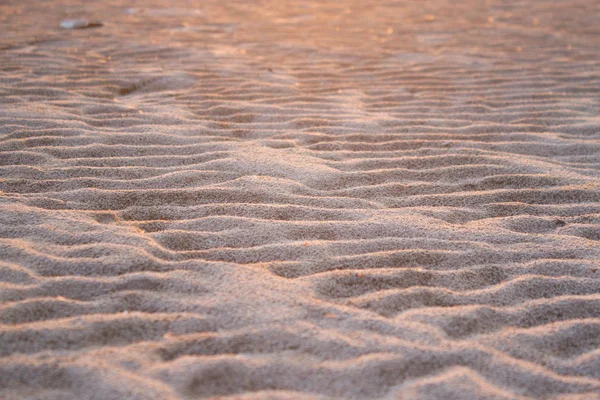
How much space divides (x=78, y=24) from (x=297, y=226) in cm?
503

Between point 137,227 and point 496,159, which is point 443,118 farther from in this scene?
point 137,227

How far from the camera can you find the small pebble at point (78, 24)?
20.8 ft

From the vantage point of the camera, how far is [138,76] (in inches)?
184

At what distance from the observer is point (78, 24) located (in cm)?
638

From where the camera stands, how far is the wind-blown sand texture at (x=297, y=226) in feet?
5.72

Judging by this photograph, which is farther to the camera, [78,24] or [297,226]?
[78,24]

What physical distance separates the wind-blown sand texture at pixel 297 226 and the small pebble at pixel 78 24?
1.20 metres

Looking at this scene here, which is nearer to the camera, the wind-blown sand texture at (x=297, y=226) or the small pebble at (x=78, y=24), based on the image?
the wind-blown sand texture at (x=297, y=226)

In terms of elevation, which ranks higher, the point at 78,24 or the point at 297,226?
the point at 78,24

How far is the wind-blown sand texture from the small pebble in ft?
3.94

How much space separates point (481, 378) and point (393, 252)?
0.74m

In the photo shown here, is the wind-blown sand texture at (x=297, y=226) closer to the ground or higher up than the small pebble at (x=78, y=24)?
closer to the ground

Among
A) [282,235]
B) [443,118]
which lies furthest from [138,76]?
[282,235]

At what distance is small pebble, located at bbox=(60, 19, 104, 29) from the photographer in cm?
634
